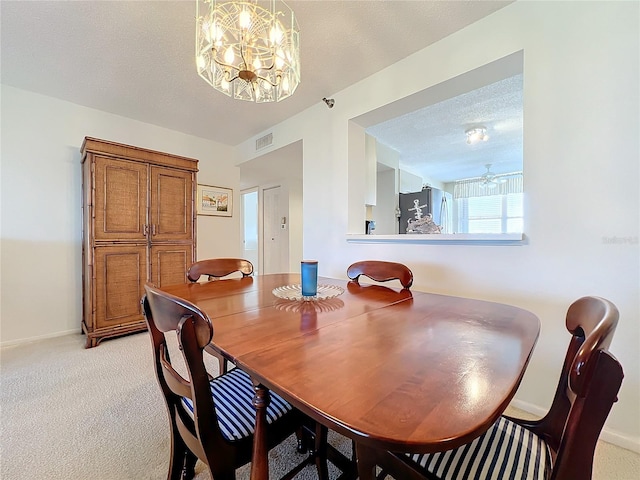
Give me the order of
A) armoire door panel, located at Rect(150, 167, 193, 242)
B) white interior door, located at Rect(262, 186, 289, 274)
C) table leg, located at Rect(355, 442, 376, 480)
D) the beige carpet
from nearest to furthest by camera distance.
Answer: table leg, located at Rect(355, 442, 376, 480)
the beige carpet
armoire door panel, located at Rect(150, 167, 193, 242)
white interior door, located at Rect(262, 186, 289, 274)

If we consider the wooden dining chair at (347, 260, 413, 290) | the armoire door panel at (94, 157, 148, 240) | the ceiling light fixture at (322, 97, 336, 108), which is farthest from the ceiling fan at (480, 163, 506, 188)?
the armoire door panel at (94, 157, 148, 240)

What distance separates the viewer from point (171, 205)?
115 inches

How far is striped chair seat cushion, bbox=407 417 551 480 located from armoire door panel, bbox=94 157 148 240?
→ 2939 mm

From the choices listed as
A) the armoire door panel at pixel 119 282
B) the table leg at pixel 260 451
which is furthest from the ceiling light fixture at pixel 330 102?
the table leg at pixel 260 451

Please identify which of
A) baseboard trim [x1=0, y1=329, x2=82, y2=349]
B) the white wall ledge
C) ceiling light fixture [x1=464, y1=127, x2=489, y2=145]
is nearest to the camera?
the white wall ledge

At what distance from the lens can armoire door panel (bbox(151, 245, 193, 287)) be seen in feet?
9.20

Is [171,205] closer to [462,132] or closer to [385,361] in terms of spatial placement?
[385,361]

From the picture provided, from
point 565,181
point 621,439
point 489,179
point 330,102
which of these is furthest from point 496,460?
point 489,179

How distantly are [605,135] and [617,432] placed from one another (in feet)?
4.86

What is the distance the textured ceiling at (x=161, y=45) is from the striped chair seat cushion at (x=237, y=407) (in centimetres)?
207

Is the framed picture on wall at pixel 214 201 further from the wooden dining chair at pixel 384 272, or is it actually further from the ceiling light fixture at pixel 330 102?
the wooden dining chair at pixel 384 272

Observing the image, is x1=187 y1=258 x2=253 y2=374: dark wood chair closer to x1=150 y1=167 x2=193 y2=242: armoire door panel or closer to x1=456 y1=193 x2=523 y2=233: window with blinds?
A: x1=150 y1=167 x2=193 y2=242: armoire door panel

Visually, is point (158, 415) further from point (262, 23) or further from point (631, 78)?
point (631, 78)

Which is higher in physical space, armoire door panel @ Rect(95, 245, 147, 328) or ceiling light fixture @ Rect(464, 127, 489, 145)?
ceiling light fixture @ Rect(464, 127, 489, 145)
